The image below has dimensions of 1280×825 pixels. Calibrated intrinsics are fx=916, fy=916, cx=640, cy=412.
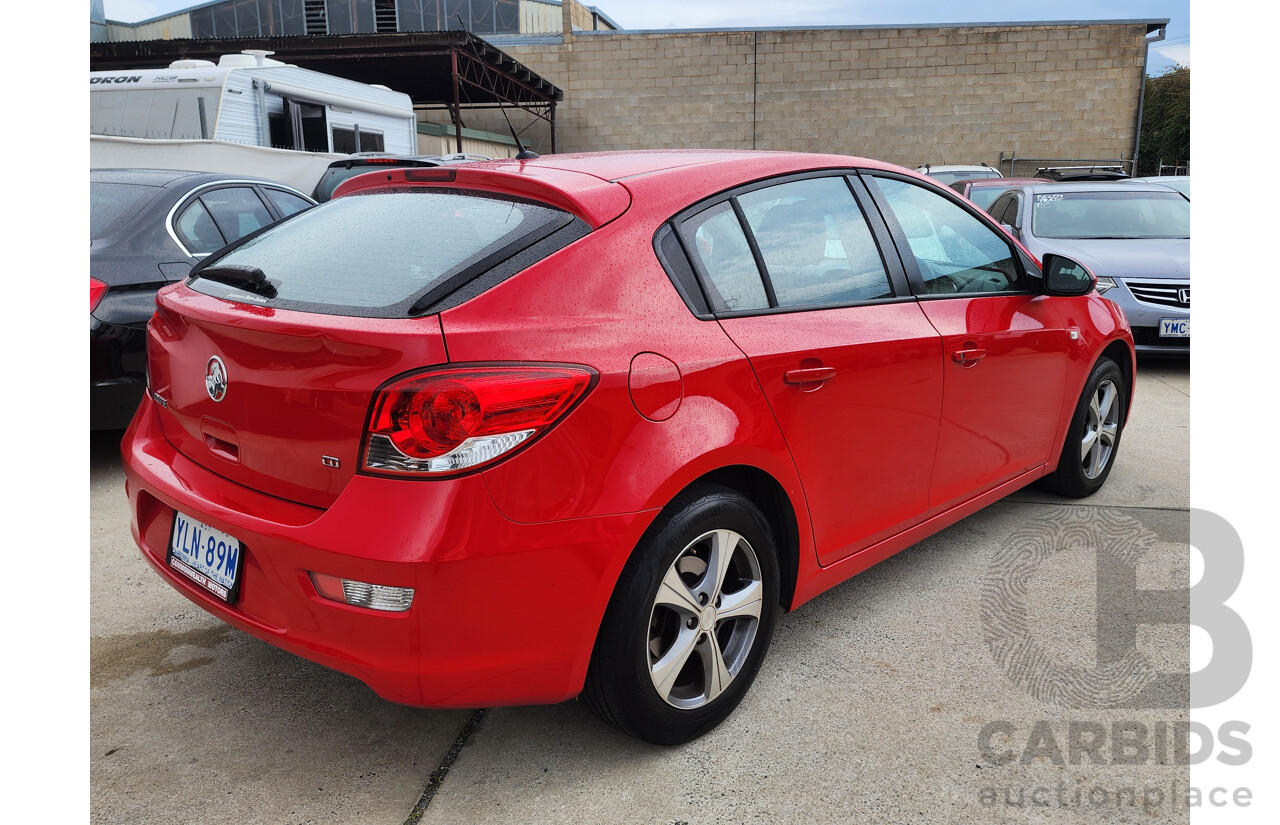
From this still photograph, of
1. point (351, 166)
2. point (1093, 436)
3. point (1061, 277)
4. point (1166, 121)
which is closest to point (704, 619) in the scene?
point (1061, 277)

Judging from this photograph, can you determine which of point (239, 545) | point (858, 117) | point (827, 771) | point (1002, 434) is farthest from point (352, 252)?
point (858, 117)

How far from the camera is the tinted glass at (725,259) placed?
7.72 feet

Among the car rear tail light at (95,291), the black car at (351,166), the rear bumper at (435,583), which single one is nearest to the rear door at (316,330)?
the rear bumper at (435,583)

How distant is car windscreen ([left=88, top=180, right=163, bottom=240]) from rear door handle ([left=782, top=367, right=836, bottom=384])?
3741 millimetres

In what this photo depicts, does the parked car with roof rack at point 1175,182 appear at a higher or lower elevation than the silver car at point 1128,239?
higher

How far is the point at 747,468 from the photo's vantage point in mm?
2393

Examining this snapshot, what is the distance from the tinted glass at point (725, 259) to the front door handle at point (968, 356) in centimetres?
88

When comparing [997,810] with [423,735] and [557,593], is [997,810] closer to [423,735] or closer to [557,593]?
[557,593]

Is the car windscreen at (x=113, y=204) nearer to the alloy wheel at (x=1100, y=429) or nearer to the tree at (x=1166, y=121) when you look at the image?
the alloy wheel at (x=1100, y=429)

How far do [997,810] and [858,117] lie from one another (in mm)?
32051

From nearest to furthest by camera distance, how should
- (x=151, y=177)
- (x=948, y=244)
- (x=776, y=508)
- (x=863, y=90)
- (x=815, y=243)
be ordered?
1. (x=776, y=508)
2. (x=815, y=243)
3. (x=948, y=244)
4. (x=151, y=177)
5. (x=863, y=90)

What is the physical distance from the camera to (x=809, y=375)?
2469 mm

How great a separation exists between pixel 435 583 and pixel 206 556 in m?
0.74

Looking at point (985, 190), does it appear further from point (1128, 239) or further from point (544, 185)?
point (544, 185)
